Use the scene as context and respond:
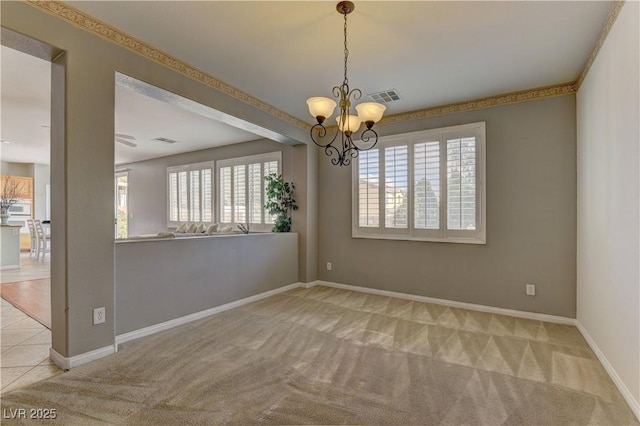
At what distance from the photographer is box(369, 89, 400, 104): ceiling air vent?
404 centimetres

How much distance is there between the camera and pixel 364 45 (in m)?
2.96

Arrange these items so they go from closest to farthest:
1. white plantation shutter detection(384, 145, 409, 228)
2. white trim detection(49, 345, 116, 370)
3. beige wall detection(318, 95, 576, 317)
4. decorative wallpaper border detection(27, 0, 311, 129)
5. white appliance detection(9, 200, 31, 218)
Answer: decorative wallpaper border detection(27, 0, 311, 129) < white trim detection(49, 345, 116, 370) < beige wall detection(318, 95, 576, 317) < white plantation shutter detection(384, 145, 409, 228) < white appliance detection(9, 200, 31, 218)

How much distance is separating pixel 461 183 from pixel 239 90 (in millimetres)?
3215

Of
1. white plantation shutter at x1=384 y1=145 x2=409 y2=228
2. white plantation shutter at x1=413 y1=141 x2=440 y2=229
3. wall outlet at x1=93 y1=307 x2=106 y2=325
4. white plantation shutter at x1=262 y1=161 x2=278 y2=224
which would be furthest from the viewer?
white plantation shutter at x1=262 y1=161 x2=278 y2=224

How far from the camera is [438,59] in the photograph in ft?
10.5

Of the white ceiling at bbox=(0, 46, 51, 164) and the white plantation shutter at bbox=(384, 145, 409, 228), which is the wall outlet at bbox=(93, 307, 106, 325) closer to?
the white ceiling at bbox=(0, 46, 51, 164)

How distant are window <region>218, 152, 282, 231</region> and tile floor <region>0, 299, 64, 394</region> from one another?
140 inches

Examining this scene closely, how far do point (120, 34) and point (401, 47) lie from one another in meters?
2.56

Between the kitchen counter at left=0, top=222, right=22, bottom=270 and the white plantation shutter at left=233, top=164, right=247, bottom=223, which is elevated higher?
the white plantation shutter at left=233, top=164, right=247, bottom=223

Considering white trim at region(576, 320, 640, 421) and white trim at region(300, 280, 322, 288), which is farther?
white trim at region(300, 280, 322, 288)

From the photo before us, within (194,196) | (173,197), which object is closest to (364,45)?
(194,196)

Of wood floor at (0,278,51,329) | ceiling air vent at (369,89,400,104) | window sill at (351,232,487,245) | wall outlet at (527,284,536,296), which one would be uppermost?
ceiling air vent at (369,89,400,104)

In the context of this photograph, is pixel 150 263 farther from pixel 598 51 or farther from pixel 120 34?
pixel 598 51

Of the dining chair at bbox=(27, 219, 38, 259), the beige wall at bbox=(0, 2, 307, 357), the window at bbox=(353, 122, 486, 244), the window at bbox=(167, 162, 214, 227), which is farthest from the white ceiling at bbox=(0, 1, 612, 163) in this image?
the dining chair at bbox=(27, 219, 38, 259)
